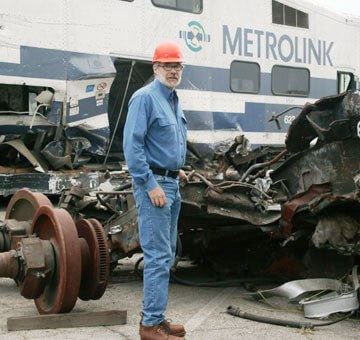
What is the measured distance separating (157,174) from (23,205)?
6.23ft

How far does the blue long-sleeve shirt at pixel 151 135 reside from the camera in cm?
399

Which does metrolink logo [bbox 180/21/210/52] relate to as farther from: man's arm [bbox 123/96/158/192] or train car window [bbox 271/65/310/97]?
man's arm [bbox 123/96/158/192]

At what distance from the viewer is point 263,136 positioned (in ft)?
38.0

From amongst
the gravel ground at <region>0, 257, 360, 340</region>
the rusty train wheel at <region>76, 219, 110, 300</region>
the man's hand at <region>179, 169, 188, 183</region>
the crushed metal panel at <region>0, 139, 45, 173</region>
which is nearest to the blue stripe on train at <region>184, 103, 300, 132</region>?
the crushed metal panel at <region>0, 139, 45, 173</region>

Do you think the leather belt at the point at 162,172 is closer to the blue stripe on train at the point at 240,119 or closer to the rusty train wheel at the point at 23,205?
the rusty train wheel at the point at 23,205

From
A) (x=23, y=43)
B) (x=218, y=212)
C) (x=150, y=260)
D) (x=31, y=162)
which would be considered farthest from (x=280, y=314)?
(x=23, y=43)

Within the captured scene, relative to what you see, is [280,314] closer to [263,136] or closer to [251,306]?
[251,306]

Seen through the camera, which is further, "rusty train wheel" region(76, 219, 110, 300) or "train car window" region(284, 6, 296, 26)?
"train car window" region(284, 6, 296, 26)

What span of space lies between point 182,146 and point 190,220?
1529 mm

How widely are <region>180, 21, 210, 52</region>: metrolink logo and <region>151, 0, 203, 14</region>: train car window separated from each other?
0.20m

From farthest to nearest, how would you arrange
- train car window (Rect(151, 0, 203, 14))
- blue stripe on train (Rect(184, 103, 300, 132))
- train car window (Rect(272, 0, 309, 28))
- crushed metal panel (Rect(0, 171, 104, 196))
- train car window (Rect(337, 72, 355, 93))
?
train car window (Rect(337, 72, 355, 93)), train car window (Rect(272, 0, 309, 28)), blue stripe on train (Rect(184, 103, 300, 132)), train car window (Rect(151, 0, 203, 14)), crushed metal panel (Rect(0, 171, 104, 196))

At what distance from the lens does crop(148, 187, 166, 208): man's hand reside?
13.0 ft

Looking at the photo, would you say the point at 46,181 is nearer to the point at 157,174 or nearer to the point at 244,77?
the point at 244,77

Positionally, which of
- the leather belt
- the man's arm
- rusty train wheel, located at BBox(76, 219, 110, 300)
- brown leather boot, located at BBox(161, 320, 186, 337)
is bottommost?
brown leather boot, located at BBox(161, 320, 186, 337)
